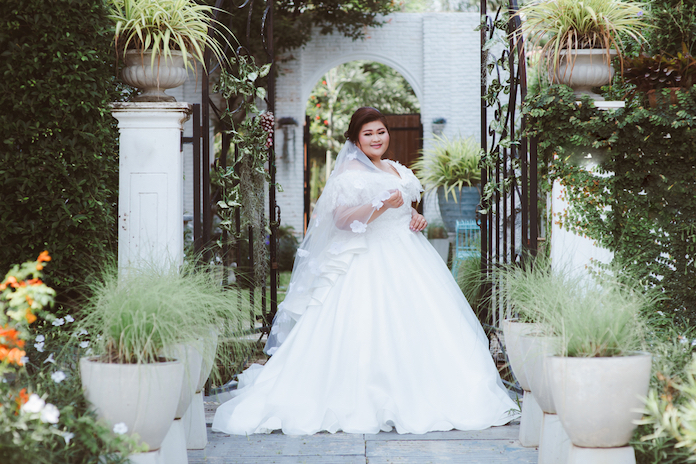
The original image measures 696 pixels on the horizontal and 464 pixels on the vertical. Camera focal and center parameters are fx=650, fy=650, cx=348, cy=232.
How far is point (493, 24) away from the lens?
4059mm

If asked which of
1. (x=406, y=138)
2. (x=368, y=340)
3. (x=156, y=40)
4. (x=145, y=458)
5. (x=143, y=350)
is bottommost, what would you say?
(x=145, y=458)

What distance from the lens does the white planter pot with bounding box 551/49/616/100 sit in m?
3.44

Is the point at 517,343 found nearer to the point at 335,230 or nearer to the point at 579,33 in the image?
the point at 335,230

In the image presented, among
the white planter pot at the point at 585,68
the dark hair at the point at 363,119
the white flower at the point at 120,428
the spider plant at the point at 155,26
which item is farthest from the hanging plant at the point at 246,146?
the white flower at the point at 120,428

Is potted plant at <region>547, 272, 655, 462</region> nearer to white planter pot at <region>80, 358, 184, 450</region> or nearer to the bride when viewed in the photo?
the bride

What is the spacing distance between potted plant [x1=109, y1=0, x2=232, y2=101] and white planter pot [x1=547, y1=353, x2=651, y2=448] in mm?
2352

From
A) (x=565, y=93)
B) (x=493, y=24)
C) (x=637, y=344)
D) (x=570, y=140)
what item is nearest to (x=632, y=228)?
(x=570, y=140)

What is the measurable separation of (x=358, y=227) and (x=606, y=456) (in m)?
1.81

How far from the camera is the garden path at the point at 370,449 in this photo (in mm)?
2752

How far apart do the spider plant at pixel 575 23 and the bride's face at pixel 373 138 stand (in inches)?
37.5

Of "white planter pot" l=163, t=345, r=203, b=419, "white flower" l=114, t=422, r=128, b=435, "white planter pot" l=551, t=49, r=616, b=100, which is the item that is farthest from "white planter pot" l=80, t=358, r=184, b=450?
"white planter pot" l=551, t=49, r=616, b=100

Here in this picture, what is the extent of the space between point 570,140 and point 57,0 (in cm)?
262

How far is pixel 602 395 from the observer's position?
2.11m

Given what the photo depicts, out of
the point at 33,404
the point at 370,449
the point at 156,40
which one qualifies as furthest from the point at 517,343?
the point at 156,40
